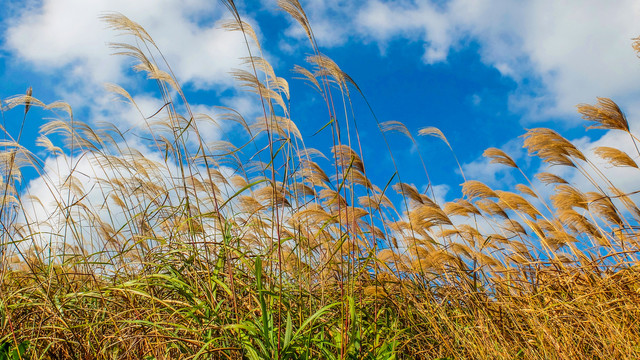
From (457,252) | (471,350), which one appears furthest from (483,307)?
(457,252)

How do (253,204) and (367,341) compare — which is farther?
(253,204)

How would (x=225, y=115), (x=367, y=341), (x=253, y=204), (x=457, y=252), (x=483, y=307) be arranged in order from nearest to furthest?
(x=367, y=341), (x=483, y=307), (x=225, y=115), (x=253, y=204), (x=457, y=252)

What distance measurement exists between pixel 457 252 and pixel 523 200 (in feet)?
3.23

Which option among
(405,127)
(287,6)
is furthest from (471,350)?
(287,6)

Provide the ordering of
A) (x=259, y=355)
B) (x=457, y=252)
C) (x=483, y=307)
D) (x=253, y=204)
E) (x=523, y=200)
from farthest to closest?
(x=523, y=200) < (x=457, y=252) < (x=253, y=204) < (x=483, y=307) < (x=259, y=355)

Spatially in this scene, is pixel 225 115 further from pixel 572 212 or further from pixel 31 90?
pixel 572 212

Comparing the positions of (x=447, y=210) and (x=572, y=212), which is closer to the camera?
(x=447, y=210)

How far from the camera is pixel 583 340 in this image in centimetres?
260

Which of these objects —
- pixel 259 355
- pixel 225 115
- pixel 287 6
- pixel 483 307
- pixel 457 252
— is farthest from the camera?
pixel 457 252

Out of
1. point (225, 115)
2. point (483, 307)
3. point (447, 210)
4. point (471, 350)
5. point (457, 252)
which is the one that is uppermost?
point (225, 115)

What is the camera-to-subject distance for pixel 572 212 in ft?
14.2

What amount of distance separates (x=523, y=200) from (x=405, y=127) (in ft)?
4.91

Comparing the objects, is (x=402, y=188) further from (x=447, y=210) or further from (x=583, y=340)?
(x=583, y=340)

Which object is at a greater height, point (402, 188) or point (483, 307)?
point (402, 188)
